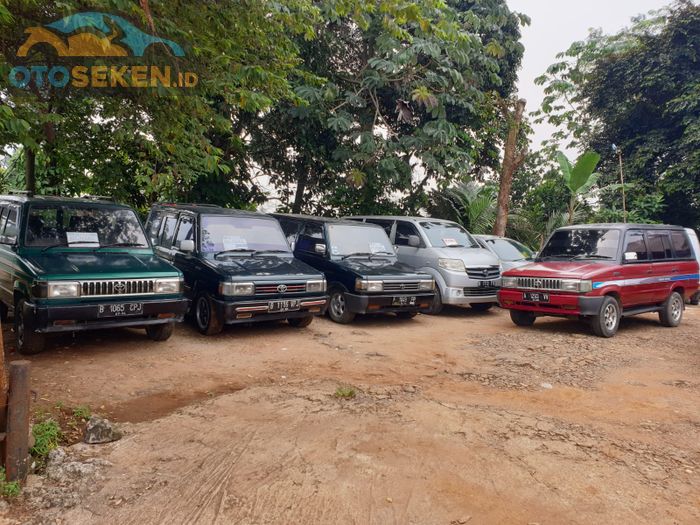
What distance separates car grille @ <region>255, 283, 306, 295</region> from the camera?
7326 millimetres

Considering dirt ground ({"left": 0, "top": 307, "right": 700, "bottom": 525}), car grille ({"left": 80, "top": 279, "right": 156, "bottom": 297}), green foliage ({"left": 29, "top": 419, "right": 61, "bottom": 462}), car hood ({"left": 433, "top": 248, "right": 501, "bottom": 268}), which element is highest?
car hood ({"left": 433, "top": 248, "right": 501, "bottom": 268})

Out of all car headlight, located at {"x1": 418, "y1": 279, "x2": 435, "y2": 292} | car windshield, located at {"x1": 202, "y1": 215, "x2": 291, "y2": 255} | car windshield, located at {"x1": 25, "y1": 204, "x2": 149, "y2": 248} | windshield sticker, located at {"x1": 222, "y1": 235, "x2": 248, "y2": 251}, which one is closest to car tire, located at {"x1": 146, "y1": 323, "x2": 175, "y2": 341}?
car windshield, located at {"x1": 25, "y1": 204, "x2": 149, "y2": 248}

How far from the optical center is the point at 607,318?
846 cm

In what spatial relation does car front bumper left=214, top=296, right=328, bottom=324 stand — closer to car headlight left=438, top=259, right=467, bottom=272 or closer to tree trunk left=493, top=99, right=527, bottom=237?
car headlight left=438, top=259, right=467, bottom=272

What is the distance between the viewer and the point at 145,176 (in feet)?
39.9

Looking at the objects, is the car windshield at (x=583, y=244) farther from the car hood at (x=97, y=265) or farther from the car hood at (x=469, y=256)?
the car hood at (x=97, y=265)

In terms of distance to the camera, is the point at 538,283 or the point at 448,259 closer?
the point at 538,283

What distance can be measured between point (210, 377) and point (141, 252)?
2.46m

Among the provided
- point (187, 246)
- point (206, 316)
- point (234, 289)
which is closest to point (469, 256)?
point (234, 289)

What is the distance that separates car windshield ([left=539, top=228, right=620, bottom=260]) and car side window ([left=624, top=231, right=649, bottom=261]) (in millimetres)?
230

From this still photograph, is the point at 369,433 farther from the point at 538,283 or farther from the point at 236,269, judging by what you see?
the point at 538,283

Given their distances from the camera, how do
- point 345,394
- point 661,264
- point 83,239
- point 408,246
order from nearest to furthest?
1. point 345,394
2. point 83,239
3. point 661,264
4. point 408,246

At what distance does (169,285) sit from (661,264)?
857 centimetres

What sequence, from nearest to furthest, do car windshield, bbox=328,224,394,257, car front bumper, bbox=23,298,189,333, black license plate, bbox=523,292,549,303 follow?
car front bumper, bbox=23,298,189,333 < black license plate, bbox=523,292,549,303 < car windshield, bbox=328,224,394,257
